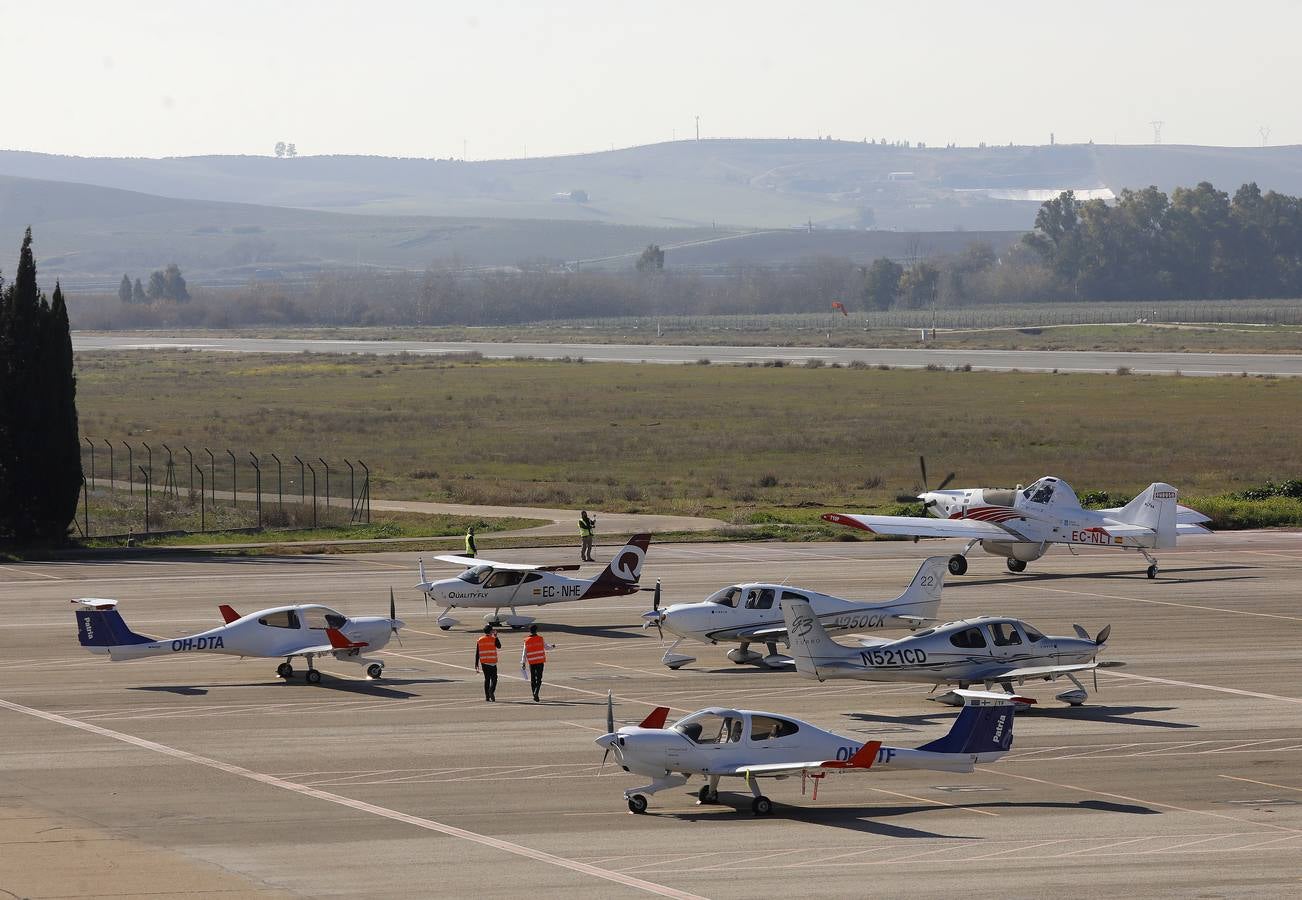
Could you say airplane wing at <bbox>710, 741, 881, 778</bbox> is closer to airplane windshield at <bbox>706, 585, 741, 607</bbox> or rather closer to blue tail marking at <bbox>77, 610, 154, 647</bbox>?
airplane windshield at <bbox>706, 585, 741, 607</bbox>

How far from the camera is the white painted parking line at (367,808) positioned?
2250 cm

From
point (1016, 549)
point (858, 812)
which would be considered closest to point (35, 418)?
point (1016, 549)

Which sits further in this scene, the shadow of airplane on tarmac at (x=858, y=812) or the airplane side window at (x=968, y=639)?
the airplane side window at (x=968, y=639)

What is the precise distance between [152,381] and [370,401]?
32.5 meters

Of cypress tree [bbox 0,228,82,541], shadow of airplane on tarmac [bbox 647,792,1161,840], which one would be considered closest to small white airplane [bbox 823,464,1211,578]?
shadow of airplane on tarmac [bbox 647,792,1161,840]

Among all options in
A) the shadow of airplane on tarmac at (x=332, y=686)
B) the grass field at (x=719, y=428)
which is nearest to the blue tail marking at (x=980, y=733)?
the shadow of airplane on tarmac at (x=332, y=686)

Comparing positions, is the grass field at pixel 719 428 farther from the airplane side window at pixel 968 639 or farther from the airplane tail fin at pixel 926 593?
the airplane side window at pixel 968 639

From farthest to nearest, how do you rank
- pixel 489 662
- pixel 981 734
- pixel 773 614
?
pixel 773 614, pixel 489 662, pixel 981 734

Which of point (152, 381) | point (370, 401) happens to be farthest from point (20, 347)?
point (152, 381)

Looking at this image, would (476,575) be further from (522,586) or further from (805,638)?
(805,638)

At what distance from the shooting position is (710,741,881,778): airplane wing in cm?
2544

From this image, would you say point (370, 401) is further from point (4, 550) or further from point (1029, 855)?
point (1029, 855)

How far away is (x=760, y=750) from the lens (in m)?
26.0

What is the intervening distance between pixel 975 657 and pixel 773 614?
19.3ft
